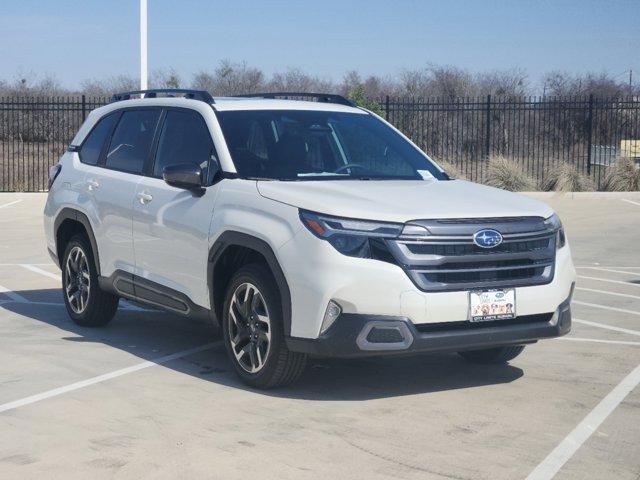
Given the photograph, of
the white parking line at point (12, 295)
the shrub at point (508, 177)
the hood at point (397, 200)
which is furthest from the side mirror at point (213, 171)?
the shrub at point (508, 177)

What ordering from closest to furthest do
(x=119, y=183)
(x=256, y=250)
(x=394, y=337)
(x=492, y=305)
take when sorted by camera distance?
(x=394, y=337) < (x=492, y=305) < (x=256, y=250) < (x=119, y=183)

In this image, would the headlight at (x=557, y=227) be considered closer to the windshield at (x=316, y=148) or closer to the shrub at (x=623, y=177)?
the windshield at (x=316, y=148)

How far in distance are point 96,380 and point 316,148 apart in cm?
219

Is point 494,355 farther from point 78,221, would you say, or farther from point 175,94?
point 78,221

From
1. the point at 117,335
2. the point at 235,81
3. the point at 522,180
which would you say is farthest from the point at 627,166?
the point at 235,81

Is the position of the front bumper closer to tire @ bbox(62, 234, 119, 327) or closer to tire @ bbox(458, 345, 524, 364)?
tire @ bbox(458, 345, 524, 364)

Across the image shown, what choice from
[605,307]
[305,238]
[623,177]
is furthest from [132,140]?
[623,177]

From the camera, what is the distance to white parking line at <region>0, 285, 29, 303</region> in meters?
10.9

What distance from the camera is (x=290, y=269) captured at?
21.5 feet

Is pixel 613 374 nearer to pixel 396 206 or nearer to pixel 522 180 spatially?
pixel 396 206

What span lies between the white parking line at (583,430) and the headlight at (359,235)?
1.48 metres

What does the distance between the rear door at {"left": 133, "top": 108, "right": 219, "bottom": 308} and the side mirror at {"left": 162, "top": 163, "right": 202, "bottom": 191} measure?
89mm

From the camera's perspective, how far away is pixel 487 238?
6.60m

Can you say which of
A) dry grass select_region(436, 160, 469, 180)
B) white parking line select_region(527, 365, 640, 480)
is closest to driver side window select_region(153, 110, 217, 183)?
white parking line select_region(527, 365, 640, 480)
